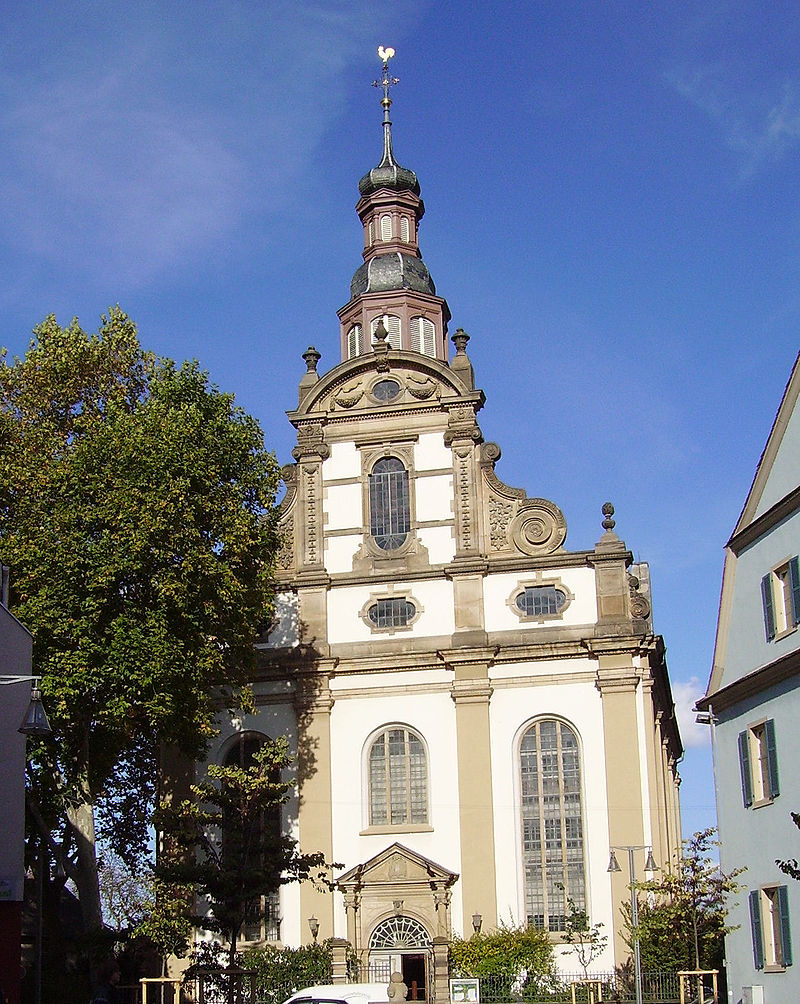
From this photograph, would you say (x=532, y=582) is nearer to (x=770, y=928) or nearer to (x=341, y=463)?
(x=341, y=463)

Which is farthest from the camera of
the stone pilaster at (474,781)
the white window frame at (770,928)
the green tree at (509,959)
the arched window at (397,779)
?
the arched window at (397,779)

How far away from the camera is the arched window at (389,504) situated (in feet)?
144

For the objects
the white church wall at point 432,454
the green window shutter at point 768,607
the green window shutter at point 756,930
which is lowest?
the green window shutter at point 756,930

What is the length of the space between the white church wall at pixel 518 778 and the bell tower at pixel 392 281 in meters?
13.5

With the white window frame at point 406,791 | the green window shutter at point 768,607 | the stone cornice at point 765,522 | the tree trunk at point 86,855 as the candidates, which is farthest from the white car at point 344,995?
the white window frame at point 406,791

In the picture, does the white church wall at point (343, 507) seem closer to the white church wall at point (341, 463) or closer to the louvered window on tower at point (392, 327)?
the white church wall at point (341, 463)

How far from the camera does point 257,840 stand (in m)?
34.4

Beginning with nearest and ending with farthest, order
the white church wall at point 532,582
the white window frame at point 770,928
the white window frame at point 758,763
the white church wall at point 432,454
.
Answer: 1. the white window frame at point 770,928
2. the white window frame at point 758,763
3. the white church wall at point 532,582
4. the white church wall at point 432,454

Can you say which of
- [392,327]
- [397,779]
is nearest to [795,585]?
[397,779]

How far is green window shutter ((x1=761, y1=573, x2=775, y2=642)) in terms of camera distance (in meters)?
26.0

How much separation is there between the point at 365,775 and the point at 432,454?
32.7 ft

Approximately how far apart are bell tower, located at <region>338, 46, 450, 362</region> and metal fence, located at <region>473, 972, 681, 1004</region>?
20884 mm

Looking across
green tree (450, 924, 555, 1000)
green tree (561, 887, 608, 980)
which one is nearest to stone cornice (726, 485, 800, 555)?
green tree (561, 887, 608, 980)

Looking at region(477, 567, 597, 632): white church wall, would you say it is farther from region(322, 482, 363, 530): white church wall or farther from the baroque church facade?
region(322, 482, 363, 530): white church wall
